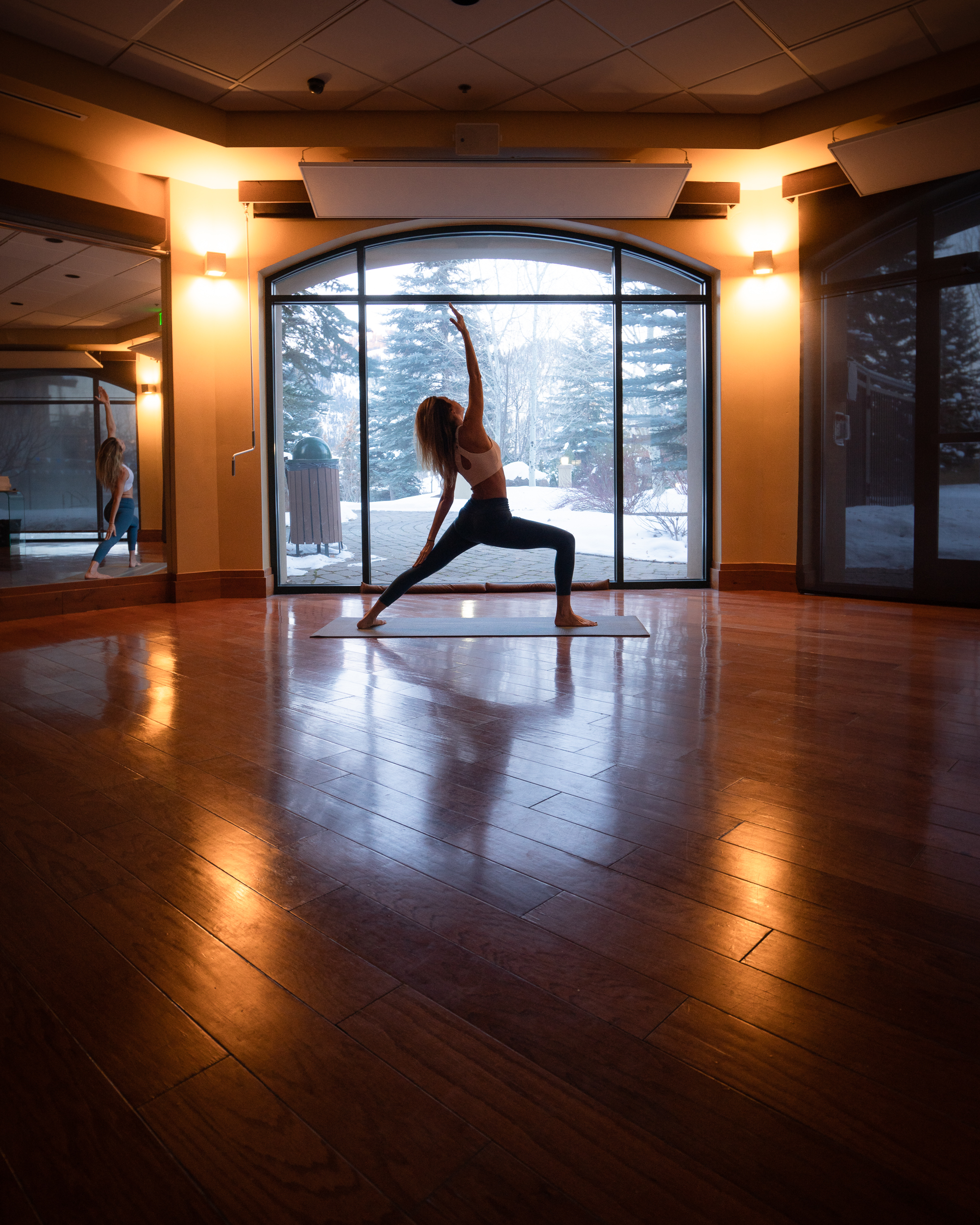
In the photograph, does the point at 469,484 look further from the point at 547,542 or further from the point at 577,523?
the point at 577,523

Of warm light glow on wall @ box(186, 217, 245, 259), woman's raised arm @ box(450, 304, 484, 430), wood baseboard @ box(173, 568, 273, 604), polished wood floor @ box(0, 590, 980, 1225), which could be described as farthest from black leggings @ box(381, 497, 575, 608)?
warm light glow on wall @ box(186, 217, 245, 259)

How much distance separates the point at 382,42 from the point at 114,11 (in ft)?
4.48

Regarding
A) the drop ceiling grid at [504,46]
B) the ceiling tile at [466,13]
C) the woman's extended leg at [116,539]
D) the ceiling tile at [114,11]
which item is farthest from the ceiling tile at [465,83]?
the woman's extended leg at [116,539]

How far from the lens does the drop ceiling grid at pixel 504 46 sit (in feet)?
14.4

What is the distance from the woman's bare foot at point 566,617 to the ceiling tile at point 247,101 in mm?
3626

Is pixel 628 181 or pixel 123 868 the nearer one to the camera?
pixel 123 868

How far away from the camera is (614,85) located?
5270 millimetres

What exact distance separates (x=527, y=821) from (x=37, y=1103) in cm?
114

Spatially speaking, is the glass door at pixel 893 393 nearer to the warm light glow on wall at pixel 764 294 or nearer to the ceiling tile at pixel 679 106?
the warm light glow on wall at pixel 764 294

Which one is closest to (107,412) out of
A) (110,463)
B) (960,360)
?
(110,463)

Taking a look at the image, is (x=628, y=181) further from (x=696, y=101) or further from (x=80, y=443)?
(x=80, y=443)

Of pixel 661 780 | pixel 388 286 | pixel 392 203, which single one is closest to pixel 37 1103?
pixel 661 780

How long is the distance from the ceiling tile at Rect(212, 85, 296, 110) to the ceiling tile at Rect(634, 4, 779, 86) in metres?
2.24

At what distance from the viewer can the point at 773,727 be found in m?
2.80
